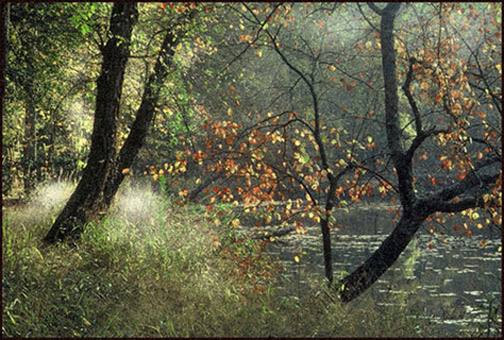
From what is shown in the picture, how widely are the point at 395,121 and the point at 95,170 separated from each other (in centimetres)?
423

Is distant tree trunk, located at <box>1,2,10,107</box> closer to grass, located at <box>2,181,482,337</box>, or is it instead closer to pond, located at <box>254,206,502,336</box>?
grass, located at <box>2,181,482,337</box>

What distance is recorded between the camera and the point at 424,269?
486 inches

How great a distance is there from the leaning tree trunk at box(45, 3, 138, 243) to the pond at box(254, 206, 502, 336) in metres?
3.04

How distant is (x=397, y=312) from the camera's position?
230 inches

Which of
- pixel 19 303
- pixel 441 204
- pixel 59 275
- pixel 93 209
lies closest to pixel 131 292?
pixel 59 275

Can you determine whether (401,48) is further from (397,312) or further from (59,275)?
(59,275)

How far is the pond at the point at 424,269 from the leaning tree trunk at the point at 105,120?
3.04m

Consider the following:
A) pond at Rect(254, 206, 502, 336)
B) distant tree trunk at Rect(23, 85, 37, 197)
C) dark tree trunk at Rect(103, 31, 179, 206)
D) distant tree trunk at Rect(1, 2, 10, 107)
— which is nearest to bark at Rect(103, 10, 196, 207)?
dark tree trunk at Rect(103, 31, 179, 206)

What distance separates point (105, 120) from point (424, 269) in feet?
26.1

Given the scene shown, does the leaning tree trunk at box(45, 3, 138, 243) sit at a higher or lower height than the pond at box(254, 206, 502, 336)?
higher

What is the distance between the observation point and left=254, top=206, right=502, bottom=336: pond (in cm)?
907

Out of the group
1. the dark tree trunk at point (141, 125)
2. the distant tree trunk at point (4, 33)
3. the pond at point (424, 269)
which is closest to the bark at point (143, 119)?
the dark tree trunk at point (141, 125)

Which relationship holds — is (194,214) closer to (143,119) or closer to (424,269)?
(143,119)

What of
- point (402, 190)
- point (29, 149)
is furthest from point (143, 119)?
point (29, 149)
